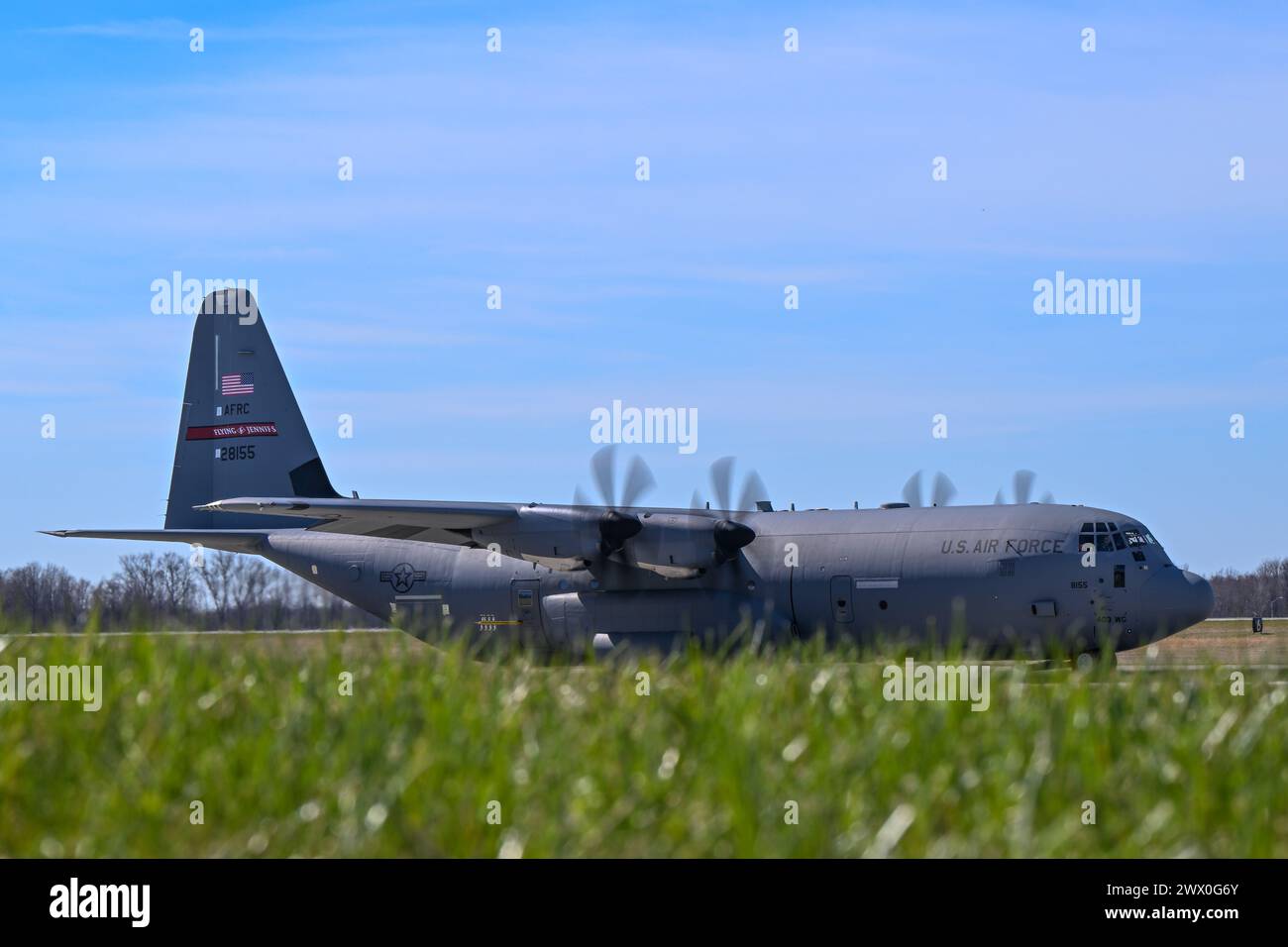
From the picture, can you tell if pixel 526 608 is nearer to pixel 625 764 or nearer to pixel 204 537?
pixel 204 537

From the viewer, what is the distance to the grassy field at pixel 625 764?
367 inches

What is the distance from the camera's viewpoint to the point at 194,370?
39.6m

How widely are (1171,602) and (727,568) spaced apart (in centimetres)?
895

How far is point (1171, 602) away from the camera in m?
27.7

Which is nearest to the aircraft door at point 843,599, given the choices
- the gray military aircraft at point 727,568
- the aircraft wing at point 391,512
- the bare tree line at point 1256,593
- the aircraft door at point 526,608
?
the gray military aircraft at point 727,568

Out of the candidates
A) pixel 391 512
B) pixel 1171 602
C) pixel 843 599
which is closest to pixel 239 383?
pixel 391 512

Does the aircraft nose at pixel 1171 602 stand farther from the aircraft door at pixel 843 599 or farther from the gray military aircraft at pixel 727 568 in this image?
the aircraft door at pixel 843 599

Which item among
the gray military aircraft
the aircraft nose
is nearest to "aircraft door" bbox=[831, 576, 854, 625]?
the gray military aircraft

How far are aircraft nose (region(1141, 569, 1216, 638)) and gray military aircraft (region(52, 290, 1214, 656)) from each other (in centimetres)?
3

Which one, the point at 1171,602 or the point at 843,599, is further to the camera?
the point at 843,599

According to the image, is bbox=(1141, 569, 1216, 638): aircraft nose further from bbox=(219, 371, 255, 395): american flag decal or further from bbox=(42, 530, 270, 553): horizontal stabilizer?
bbox=(219, 371, 255, 395): american flag decal
